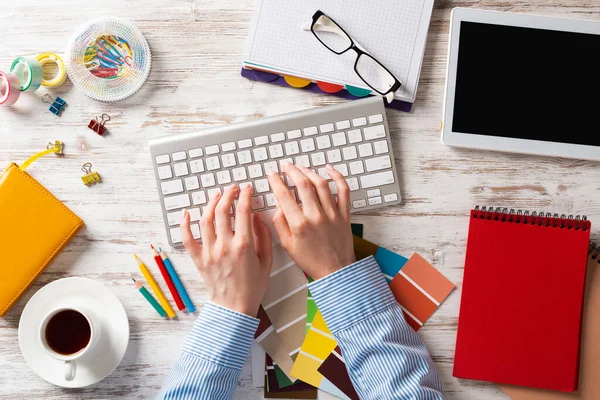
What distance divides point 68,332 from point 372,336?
56 centimetres

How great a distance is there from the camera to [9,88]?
39.2 inches

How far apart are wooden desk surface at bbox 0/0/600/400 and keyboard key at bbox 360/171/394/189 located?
0.05m

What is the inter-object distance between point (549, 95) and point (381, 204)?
0.37 m

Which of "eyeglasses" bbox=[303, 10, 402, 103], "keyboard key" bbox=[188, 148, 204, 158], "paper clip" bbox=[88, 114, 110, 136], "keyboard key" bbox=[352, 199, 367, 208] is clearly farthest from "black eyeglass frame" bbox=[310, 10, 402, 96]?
"paper clip" bbox=[88, 114, 110, 136]

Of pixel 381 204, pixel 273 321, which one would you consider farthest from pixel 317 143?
pixel 273 321

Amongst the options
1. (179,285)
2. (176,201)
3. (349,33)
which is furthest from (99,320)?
(349,33)

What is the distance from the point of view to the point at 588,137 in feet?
3.34

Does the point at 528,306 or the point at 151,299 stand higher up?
the point at 528,306

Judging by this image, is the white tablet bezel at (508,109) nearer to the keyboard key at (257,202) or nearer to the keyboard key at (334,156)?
the keyboard key at (334,156)

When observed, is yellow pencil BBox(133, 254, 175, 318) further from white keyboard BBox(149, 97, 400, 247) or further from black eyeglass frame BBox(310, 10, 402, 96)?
black eyeglass frame BBox(310, 10, 402, 96)

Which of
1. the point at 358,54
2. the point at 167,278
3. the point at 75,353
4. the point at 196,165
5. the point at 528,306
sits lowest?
the point at 75,353

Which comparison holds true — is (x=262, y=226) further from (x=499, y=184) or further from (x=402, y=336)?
(x=499, y=184)

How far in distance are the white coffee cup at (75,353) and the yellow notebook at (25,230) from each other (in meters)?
0.10

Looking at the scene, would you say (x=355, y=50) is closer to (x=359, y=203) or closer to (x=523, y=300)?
(x=359, y=203)
